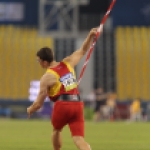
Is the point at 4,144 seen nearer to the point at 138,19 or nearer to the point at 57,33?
the point at 57,33

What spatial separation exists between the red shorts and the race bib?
0.79 feet

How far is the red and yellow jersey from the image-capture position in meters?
9.29

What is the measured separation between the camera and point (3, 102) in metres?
33.3

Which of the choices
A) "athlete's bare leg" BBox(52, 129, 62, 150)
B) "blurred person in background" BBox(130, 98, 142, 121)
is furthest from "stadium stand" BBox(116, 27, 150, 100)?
"athlete's bare leg" BBox(52, 129, 62, 150)

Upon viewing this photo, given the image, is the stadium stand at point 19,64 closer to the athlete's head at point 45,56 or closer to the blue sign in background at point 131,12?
the blue sign in background at point 131,12

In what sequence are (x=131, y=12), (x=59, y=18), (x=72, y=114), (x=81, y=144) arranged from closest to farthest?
(x=81, y=144) → (x=72, y=114) → (x=59, y=18) → (x=131, y=12)

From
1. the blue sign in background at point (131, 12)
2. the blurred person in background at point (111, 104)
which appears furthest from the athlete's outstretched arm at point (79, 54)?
the blue sign in background at point (131, 12)

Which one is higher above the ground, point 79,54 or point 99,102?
point 79,54

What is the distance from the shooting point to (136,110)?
3212cm

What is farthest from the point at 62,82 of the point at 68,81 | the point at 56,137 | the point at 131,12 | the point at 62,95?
the point at 131,12

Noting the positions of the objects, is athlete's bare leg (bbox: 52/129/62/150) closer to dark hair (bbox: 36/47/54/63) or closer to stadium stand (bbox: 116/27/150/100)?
dark hair (bbox: 36/47/54/63)

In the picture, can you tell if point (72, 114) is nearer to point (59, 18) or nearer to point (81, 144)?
point (81, 144)

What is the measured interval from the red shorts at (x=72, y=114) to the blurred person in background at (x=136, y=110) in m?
22.9

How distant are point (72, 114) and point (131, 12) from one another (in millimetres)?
26466
